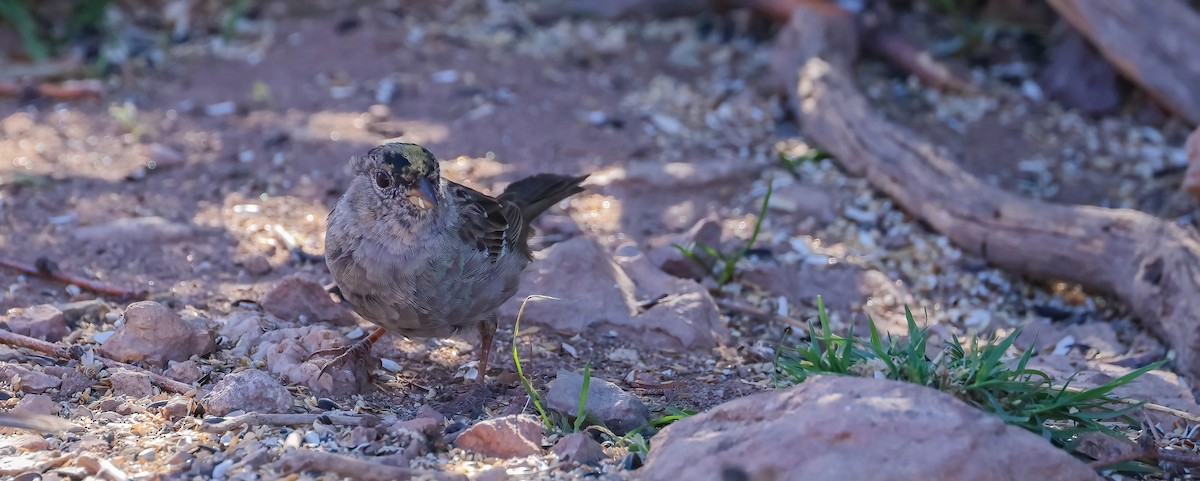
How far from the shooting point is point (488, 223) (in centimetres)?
431

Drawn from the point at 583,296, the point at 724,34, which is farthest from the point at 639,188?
the point at 724,34

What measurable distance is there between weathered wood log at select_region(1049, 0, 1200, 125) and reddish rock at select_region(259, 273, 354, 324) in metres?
4.40

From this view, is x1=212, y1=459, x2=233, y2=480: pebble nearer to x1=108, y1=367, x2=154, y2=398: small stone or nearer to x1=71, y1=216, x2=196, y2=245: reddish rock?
x1=108, y1=367, x2=154, y2=398: small stone

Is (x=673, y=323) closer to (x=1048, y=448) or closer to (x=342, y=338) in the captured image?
(x=342, y=338)

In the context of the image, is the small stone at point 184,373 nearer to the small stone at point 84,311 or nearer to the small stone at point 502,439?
the small stone at point 84,311

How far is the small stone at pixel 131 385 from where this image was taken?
12.4 ft

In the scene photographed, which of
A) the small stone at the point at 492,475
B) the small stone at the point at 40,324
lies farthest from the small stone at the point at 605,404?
the small stone at the point at 40,324

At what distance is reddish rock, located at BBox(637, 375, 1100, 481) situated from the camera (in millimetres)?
2908

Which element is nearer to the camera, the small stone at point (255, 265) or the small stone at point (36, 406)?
the small stone at point (36, 406)

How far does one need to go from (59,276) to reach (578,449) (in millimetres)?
2512

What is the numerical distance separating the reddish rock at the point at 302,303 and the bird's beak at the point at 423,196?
34.9 inches

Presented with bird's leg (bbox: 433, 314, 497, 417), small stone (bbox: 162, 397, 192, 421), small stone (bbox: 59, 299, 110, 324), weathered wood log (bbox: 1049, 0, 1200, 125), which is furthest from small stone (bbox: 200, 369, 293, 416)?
weathered wood log (bbox: 1049, 0, 1200, 125)

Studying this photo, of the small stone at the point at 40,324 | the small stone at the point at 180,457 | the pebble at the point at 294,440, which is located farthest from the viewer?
the small stone at the point at 40,324

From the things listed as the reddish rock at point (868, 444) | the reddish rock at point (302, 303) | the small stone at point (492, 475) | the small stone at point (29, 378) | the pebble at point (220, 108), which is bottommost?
the pebble at point (220, 108)
